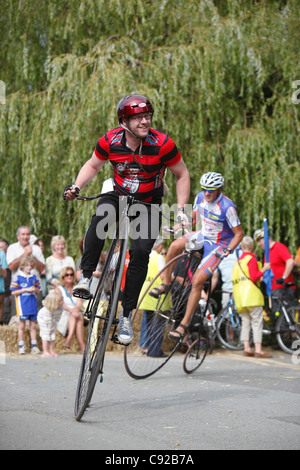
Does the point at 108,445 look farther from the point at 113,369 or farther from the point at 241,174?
the point at 241,174

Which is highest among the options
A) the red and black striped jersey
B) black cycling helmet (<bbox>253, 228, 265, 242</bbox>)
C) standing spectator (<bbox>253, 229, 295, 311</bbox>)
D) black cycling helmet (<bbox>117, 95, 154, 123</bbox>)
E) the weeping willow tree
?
the weeping willow tree

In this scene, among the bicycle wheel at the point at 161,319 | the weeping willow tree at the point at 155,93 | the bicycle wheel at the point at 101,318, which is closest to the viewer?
the bicycle wheel at the point at 101,318

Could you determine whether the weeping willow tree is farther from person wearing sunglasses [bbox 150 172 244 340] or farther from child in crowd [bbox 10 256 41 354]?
person wearing sunglasses [bbox 150 172 244 340]

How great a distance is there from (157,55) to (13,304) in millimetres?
5957

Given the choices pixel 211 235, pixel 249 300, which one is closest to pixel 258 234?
pixel 249 300

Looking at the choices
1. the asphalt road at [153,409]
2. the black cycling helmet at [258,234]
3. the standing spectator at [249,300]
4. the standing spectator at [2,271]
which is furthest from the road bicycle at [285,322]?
the standing spectator at [2,271]

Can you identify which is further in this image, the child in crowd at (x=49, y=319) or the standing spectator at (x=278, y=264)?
the standing spectator at (x=278, y=264)

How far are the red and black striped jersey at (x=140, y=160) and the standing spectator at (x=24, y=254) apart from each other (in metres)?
6.19

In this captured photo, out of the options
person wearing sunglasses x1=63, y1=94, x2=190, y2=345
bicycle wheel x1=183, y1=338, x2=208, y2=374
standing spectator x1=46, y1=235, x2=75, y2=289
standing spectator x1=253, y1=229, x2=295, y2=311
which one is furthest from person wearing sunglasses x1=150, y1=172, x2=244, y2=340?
standing spectator x1=253, y1=229, x2=295, y2=311

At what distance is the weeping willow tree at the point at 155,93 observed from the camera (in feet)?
46.9

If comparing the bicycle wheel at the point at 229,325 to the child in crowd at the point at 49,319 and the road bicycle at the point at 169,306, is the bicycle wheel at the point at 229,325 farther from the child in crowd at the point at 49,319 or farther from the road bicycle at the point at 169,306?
the road bicycle at the point at 169,306

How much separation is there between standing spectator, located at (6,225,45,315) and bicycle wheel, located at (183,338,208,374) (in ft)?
11.7

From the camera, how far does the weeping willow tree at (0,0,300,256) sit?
46.9ft

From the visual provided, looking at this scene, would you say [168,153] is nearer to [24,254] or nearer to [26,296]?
[26,296]
